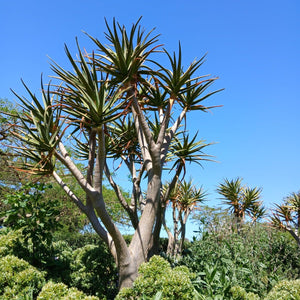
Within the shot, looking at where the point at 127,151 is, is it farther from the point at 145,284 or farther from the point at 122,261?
the point at 145,284

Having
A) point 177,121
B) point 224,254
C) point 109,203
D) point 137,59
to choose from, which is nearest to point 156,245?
point 224,254

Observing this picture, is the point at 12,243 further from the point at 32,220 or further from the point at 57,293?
the point at 57,293

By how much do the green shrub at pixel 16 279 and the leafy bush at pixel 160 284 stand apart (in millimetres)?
1734

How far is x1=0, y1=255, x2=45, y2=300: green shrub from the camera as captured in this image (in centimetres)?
503

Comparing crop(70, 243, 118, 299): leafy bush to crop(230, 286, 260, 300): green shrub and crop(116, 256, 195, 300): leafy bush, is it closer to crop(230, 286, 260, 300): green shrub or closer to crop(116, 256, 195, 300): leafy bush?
crop(116, 256, 195, 300): leafy bush

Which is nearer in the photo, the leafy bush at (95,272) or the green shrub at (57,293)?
the green shrub at (57,293)

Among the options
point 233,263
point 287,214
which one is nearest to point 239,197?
point 287,214

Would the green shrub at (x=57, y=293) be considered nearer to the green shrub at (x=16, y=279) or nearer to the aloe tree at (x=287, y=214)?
the green shrub at (x=16, y=279)

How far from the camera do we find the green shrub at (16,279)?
5028 millimetres

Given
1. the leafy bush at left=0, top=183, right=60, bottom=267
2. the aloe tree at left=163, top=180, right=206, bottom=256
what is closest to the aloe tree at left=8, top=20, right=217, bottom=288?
the leafy bush at left=0, top=183, right=60, bottom=267

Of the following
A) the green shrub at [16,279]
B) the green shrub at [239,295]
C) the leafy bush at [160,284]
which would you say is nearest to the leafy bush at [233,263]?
the green shrub at [239,295]

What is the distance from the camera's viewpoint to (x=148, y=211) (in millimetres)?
6617

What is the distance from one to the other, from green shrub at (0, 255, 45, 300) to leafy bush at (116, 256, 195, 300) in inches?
68.3

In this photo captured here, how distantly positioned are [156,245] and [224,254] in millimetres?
2345
